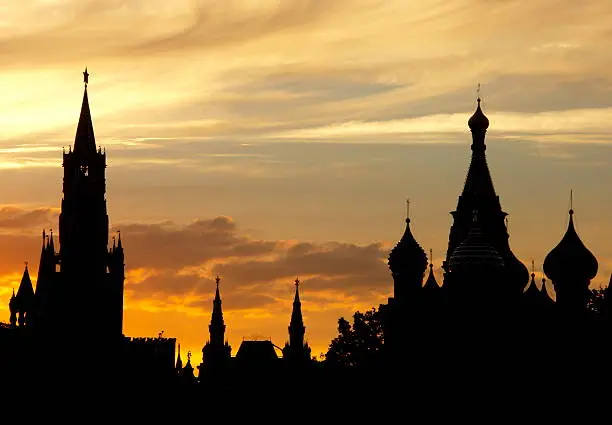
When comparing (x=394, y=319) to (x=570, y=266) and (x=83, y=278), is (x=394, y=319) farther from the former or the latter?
(x=83, y=278)

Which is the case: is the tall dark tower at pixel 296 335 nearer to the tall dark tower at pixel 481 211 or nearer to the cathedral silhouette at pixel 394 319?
the cathedral silhouette at pixel 394 319

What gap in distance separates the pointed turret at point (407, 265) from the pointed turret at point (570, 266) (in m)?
9.09

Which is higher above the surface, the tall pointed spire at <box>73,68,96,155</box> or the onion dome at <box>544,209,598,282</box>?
the tall pointed spire at <box>73,68,96,155</box>

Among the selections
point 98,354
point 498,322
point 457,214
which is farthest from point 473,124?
point 98,354

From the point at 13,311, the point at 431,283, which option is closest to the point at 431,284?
the point at 431,283

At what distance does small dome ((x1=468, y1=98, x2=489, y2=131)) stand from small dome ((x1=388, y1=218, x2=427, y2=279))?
14.4m

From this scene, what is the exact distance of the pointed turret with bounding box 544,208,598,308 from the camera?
403 feet

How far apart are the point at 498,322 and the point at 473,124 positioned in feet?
74.6

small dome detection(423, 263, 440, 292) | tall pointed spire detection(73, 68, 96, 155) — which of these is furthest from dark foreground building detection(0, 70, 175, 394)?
small dome detection(423, 263, 440, 292)

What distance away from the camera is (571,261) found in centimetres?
12269

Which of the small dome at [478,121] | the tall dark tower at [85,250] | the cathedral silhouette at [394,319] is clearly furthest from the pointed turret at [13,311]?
the small dome at [478,121]

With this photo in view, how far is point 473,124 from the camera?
140m

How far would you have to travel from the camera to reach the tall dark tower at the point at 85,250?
162000mm

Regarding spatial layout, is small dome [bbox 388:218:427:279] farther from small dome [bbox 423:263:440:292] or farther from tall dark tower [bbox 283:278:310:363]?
tall dark tower [bbox 283:278:310:363]
